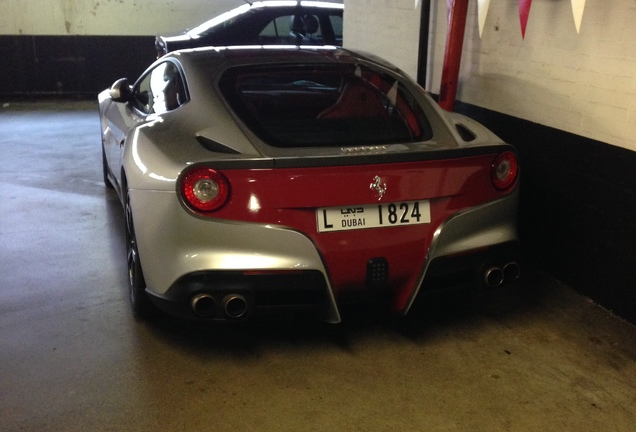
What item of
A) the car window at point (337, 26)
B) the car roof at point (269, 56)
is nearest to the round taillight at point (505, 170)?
the car roof at point (269, 56)

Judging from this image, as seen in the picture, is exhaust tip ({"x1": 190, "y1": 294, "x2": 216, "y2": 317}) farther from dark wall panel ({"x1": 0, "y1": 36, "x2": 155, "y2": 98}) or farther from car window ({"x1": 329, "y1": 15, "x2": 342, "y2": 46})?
dark wall panel ({"x1": 0, "y1": 36, "x2": 155, "y2": 98})

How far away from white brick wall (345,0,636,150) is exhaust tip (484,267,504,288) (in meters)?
1.07

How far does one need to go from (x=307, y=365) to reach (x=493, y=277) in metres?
0.99

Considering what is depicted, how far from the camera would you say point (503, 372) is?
136 inches

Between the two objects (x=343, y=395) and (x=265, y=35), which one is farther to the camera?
(x=265, y=35)

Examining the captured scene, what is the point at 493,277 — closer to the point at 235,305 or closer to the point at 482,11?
the point at 235,305

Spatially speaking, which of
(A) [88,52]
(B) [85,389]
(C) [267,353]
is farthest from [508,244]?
(A) [88,52]

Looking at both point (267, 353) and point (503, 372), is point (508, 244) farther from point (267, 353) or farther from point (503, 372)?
point (267, 353)

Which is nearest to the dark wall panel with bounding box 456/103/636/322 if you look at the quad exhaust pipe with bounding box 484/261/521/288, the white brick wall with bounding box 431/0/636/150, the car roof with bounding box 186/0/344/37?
the white brick wall with bounding box 431/0/636/150

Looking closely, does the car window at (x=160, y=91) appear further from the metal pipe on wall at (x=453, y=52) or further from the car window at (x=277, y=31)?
the car window at (x=277, y=31)

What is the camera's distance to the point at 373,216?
3.30m

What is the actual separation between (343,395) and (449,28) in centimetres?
319

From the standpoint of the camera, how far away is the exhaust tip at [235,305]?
3.20m

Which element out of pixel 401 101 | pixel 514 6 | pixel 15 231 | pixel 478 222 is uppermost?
pixel 514 6
